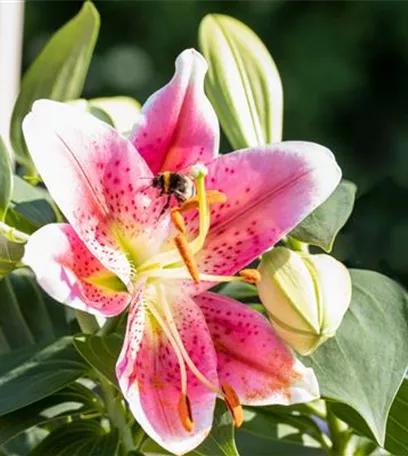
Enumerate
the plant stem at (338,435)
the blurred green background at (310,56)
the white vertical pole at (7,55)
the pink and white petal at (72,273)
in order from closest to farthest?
the pink and white petal at (72,273) < the plant stem at (338,435) < the white vertical pole at (7,55) < the blurred green background at (310,56)

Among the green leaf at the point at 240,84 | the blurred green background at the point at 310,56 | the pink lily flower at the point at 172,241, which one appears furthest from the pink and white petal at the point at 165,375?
the blurred green background at the point at 310,56

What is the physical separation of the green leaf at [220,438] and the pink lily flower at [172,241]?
0.06 ft

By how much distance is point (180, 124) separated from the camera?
0.49 metres

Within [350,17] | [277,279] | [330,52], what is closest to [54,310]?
[277,279]

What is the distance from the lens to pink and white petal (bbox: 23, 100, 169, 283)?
1.49 ft

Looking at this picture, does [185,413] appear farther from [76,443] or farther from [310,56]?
[310,56]

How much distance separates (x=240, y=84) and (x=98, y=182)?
4.8 inches

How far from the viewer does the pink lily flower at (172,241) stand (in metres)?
0.46

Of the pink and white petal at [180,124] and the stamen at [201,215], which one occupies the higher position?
the pink and white petal at [180,124]

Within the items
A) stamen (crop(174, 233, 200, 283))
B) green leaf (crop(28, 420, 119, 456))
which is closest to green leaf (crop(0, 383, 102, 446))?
green leaf (crop(28, 420, 119, 456))

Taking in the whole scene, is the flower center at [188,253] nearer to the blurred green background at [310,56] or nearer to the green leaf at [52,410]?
the green leaf at [52,410]

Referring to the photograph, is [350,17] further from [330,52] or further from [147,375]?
[147,375]

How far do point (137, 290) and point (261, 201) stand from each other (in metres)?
0.05

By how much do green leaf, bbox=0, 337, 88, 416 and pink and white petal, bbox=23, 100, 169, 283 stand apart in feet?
0.18
